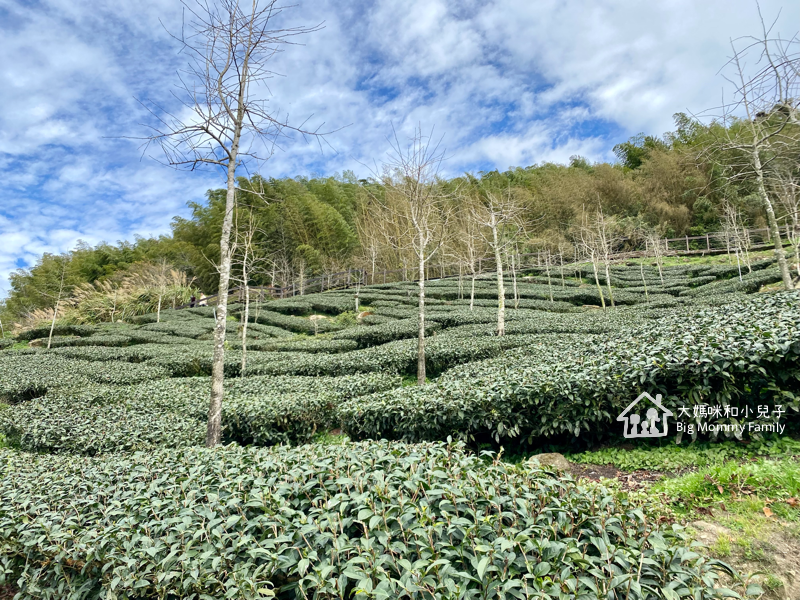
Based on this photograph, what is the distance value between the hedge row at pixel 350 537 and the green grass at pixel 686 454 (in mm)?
2294

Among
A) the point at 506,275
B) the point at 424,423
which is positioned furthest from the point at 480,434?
the point at 506,275

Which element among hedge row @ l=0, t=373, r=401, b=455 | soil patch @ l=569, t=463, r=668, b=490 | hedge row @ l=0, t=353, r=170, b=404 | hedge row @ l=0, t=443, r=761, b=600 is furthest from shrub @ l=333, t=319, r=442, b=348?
hedge row @ l=0, t=443, r=761, b=600

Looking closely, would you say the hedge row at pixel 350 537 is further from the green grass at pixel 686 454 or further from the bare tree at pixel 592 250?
the bare tree at pixel 592 250

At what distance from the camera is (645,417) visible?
Result: 4543 mm

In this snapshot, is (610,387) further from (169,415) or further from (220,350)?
(169,415)

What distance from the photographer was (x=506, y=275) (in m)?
31.2

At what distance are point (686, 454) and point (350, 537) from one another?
3.85 m

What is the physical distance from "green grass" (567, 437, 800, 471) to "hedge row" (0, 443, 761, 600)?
2.29m

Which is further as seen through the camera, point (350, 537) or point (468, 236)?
point (468, 236)

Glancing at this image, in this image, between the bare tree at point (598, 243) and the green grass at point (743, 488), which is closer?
the green grass at point (743, 488)

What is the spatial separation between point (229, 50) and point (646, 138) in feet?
165

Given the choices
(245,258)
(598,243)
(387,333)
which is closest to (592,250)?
(598,243)

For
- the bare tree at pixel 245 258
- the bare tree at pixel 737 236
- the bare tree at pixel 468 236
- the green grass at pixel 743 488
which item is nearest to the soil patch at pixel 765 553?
the green grass at pixel 743 488

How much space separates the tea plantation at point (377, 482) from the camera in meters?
1.90
